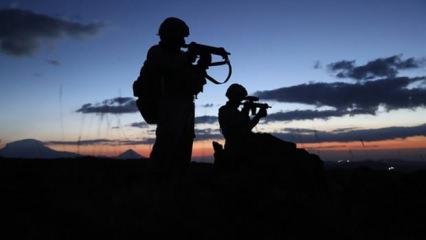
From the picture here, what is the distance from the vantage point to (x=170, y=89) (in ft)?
21.7

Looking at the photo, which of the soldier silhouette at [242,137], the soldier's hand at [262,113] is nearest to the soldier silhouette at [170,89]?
the soldier silhouette at [242,137]

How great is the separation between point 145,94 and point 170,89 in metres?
0.38

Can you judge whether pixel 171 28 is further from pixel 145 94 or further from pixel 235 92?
pixel 235 92

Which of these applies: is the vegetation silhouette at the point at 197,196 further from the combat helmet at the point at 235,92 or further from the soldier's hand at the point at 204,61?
the combat helmet at the point at 235,92

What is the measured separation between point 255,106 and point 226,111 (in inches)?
34.2

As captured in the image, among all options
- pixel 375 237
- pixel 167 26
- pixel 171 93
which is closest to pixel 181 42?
pixel 167 26

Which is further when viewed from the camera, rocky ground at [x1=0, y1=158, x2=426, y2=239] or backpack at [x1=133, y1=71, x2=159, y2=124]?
backpack at [x1=133, y1=71, x2=159, y2=124]

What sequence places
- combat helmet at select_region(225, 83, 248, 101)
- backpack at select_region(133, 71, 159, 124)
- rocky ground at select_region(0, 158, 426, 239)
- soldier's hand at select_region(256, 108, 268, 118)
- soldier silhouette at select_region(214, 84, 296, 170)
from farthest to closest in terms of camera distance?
soldier's hand at select_region(256, 108, 268, 118), combat helmet at select_region(225, 83, 248, 101), soldier silhouette at select_region(214, 84, 296, 170), backpack at select_region(133, 71, 159, 124), rocky ground at select_region(0, 158, 426, 239)

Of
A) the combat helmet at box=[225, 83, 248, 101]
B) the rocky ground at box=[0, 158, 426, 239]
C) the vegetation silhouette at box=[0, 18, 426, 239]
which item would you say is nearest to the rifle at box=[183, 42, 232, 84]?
the vegetation silhouette at box=[0, 18, 426, 239]

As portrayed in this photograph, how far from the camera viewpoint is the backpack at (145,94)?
21.2 ft

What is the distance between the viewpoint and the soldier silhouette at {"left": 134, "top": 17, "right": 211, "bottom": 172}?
255 inches

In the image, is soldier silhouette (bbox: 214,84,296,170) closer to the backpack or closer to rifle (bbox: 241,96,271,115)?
rifle (bbox: 241,96,271,115)

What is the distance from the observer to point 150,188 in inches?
237

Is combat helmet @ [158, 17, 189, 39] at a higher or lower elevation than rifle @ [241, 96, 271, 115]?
higher
